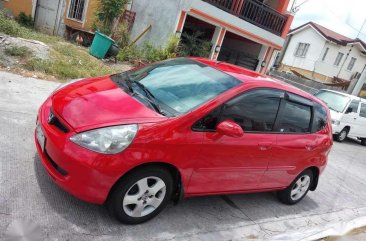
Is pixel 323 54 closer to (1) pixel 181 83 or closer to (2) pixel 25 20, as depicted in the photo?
(2) pixel 25 20

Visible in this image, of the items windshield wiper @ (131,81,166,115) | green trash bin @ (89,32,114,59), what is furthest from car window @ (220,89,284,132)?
green trash bin @ (89,32,114,59)

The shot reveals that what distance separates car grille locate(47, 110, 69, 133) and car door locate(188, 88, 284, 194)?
128 cm

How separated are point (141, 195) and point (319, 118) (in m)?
3.22

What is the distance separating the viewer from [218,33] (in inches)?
635

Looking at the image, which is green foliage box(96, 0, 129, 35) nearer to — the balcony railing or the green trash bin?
the green trash bin

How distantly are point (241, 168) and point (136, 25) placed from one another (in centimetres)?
1291

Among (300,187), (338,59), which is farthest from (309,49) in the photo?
(300,187)

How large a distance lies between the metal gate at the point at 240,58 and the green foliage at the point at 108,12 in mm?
7481

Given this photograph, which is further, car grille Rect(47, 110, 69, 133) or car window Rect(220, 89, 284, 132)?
car window Rect(220, 89, 284, 132)

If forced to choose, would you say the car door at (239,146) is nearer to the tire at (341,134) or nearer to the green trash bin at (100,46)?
the green trash bin at (100,46)

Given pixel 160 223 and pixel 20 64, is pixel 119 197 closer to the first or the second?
pixel 160 223

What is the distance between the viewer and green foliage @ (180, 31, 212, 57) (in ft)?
49.1

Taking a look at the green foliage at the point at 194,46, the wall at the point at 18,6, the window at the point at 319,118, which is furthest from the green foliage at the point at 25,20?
the window at the point at 319,118

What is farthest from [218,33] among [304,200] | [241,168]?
[241,168]
